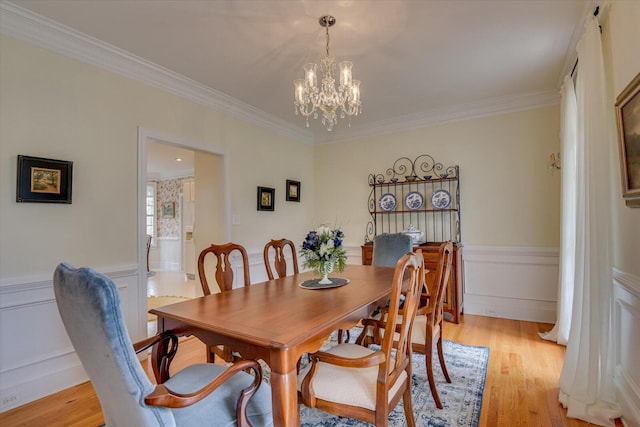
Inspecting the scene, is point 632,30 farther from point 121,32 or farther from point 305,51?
point 121,32

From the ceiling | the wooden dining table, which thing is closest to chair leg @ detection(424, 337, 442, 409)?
the wooden dining table

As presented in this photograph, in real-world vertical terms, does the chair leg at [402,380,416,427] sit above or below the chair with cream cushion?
below

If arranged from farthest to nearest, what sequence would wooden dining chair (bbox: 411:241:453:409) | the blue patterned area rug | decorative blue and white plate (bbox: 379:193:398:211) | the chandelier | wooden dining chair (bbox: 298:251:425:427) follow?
decorative blue and white plate (bbox: 379:193:398:211) < the chandelier < wooden dining chair (bbox: 411:241:453:409) < the blue patterned area rug < wooden dining chair (bbox: 298:251:425:427)

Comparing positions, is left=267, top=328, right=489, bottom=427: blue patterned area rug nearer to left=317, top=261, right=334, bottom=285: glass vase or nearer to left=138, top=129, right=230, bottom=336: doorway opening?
left=317, top=261, right=334, bottom=285: glass vase

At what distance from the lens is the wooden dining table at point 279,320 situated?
1.20m

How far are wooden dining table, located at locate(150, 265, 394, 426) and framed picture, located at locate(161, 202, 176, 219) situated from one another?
6.51 meters

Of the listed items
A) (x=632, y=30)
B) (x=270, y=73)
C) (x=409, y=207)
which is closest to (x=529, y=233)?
(x=409, y=207)

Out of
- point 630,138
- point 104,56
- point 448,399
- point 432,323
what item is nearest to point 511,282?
point 448,399

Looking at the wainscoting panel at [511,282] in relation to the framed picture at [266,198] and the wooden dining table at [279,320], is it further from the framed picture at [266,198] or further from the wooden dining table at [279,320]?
the framed picture at [266,198]

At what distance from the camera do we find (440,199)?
4.04 meters

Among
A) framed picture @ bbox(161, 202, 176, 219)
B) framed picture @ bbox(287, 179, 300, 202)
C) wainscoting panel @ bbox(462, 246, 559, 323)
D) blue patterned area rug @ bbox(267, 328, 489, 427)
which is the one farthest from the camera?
framed picture @ bbox(161, 202, 176, 219)

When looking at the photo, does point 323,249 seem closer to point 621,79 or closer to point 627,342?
point 627,342

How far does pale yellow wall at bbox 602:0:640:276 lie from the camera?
1608mm

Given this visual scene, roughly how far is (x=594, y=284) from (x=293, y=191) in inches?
137
